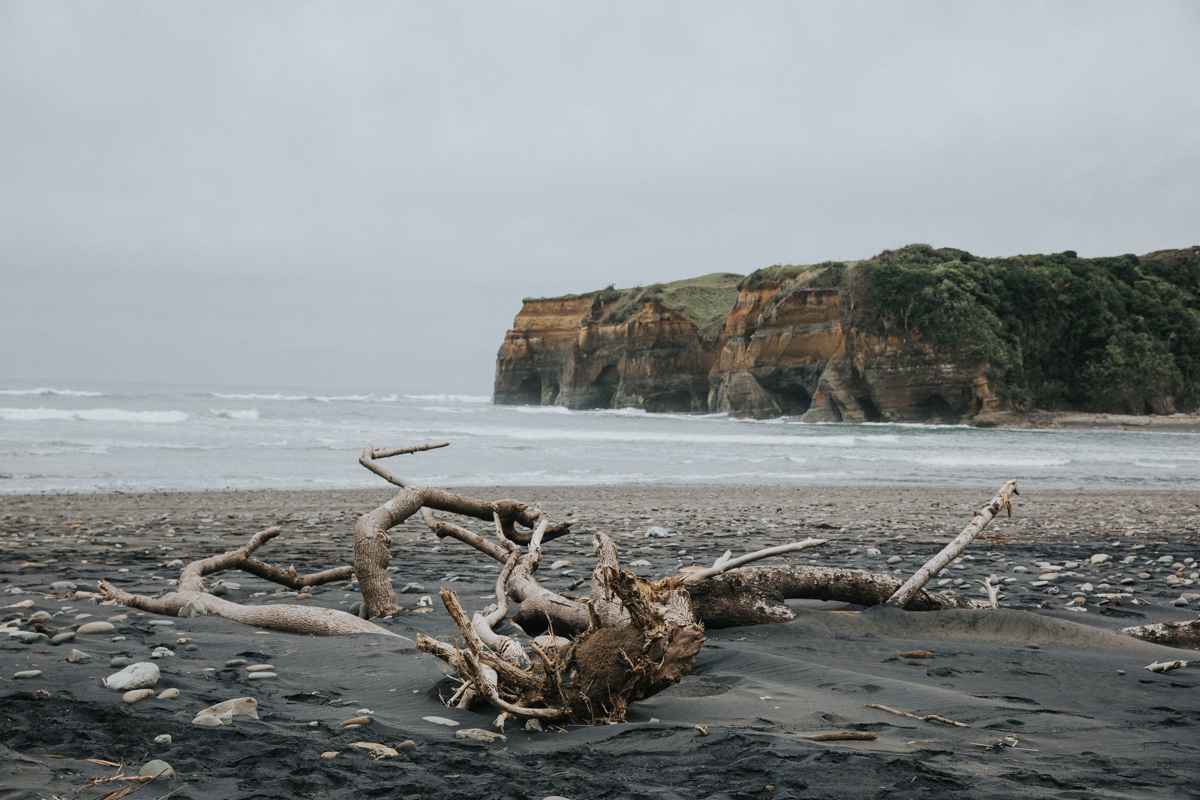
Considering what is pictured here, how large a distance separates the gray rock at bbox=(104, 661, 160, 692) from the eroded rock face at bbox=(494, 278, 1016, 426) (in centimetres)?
4723

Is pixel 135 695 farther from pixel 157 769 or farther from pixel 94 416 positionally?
pixel 94 416

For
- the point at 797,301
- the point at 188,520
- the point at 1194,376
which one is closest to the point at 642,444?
the point at 188,520

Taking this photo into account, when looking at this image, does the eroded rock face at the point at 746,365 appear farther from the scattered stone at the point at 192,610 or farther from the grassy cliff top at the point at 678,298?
the scattered stone at the point at 192,610

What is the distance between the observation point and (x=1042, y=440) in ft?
102

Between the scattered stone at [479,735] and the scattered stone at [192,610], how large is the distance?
7.96 feet

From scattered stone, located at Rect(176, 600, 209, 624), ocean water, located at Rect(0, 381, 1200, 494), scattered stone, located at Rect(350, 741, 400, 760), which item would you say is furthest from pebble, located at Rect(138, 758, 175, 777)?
ocean water, located at Rect(0, 381, 1200, 494)

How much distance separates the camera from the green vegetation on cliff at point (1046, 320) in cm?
4450

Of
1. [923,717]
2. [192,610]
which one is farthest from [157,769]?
[923,717]

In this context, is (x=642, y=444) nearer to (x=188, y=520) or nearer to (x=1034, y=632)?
(x=188, y=520)

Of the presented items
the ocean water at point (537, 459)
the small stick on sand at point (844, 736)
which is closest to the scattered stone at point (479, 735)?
the small stick on sand at point (844, 736)

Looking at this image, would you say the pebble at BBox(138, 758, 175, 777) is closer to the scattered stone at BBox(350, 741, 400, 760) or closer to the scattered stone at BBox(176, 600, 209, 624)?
the scattered stone at BBox(350, 741, 400, 760)

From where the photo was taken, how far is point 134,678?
264cm

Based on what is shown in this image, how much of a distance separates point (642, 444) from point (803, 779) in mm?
24138

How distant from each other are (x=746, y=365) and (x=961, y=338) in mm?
14834
